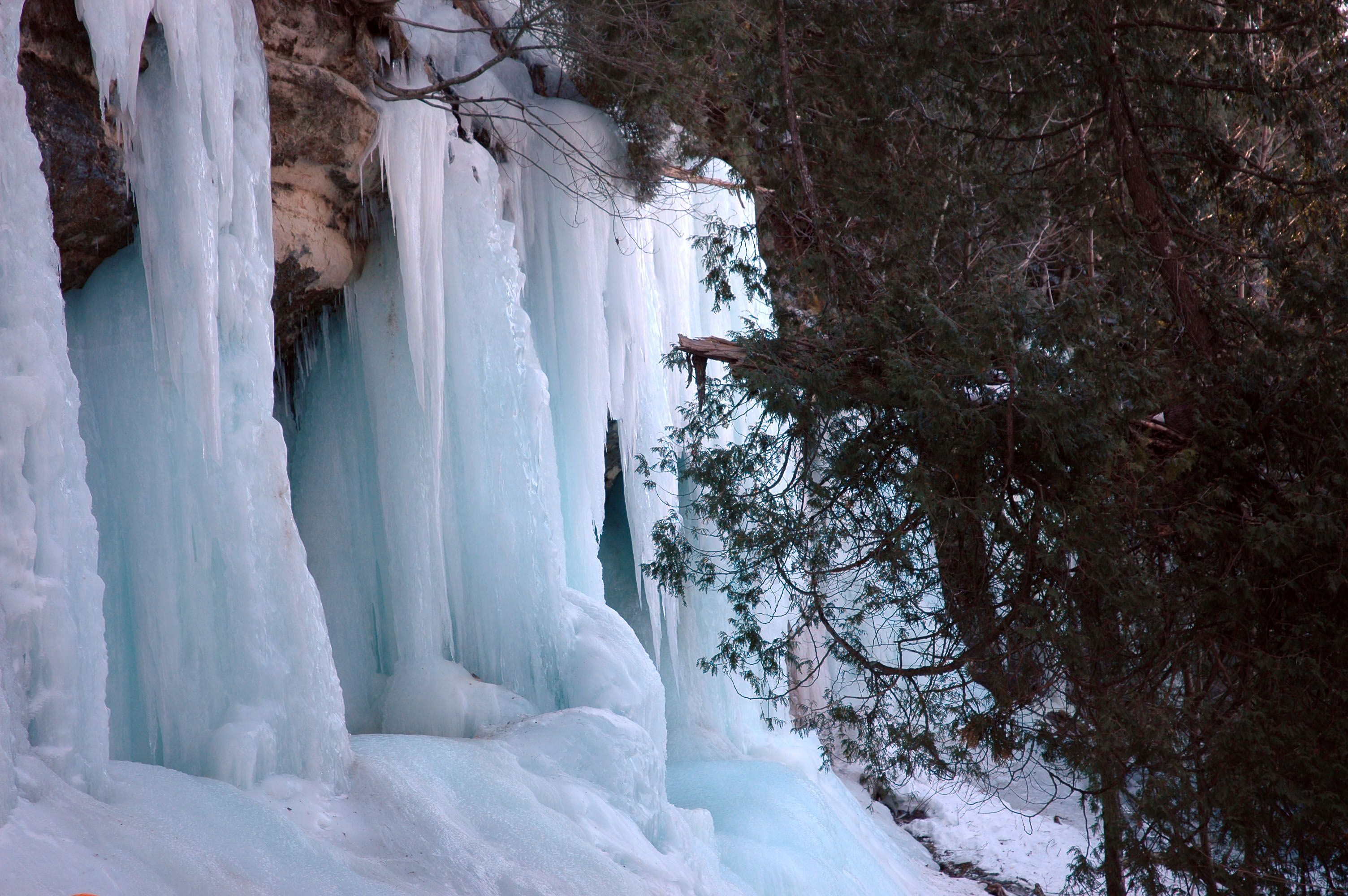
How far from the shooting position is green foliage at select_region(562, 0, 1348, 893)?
164 inches

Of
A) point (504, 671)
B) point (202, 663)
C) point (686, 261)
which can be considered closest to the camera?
point (202, 663)

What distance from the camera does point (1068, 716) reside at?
476cm

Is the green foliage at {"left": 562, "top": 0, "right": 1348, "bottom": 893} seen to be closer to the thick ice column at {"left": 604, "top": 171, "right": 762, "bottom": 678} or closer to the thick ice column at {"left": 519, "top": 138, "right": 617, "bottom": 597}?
the thick ice column at {"left": 519, "top": 138, "right": 617, "bottom": 597}

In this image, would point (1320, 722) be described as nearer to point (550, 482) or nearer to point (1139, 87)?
point (1139, 87)

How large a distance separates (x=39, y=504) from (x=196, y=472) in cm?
104

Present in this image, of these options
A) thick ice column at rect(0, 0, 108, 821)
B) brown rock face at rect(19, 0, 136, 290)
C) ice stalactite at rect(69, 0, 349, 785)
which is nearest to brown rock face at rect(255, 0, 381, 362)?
ice stalactite at rect(69, 0, 349, 785)

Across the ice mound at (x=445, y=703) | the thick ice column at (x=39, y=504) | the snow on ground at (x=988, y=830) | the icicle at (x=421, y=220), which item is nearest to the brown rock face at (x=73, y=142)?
the thick ice column at (x=39, y=504)

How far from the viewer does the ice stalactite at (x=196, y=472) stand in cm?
406

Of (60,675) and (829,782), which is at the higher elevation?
(60,675)

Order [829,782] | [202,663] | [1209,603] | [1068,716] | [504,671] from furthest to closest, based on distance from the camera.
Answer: [829,782] < [504,671] < [1068,716] < [1209,603] < [202,663]

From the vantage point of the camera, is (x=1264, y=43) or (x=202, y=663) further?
(x=1264, y=43)

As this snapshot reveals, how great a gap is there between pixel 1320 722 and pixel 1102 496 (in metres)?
1.15

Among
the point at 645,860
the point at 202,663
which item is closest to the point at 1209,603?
the point at 645,860

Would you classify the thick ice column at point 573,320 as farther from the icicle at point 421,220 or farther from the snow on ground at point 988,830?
the snow on ground at point 988,830
